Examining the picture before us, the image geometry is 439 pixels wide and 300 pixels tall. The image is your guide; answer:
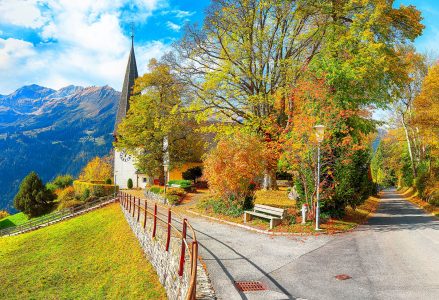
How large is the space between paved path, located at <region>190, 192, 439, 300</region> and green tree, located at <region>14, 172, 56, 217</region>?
34.1 metres

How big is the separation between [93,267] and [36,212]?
31.3 metres

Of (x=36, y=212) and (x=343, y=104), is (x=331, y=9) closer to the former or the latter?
(x=343, y=104)

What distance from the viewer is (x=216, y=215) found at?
18422 millimetres

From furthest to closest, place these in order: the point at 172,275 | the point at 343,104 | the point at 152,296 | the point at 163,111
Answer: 1. the point at 163,111
2. the point at 343,104
3. the point at 152,296
4. the point at 172,275

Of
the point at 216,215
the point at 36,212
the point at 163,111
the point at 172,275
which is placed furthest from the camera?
the point at 36,212

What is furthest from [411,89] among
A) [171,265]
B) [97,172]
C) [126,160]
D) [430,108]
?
[97,172]

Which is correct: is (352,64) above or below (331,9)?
below

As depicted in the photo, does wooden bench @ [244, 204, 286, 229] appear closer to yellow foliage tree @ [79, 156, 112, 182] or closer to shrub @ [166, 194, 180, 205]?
shrub @ [166, 194, 180, 205]

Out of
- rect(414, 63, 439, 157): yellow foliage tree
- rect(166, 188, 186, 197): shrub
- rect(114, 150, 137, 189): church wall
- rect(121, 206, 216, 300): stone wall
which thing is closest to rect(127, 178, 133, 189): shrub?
rect(114, 150, 137, 189): church wall

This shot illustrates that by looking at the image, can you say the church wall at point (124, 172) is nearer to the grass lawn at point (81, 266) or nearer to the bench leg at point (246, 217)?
the grass lawn at point (81, 266)

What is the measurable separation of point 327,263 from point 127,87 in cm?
4377

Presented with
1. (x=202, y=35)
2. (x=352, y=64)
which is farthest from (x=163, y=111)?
(x=352, y=64)

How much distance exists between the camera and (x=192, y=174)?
40750mm

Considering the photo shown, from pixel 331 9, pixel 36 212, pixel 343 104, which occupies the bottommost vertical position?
pixel 36 212
